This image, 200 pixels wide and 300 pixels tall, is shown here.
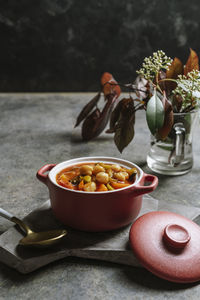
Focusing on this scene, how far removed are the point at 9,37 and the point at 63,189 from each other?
1995 millimetres

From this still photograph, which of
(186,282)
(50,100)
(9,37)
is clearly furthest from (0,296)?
(9,37)

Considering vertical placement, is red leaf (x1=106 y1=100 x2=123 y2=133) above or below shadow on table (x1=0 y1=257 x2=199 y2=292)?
above

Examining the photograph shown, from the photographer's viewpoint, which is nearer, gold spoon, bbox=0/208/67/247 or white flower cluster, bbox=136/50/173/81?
gold spoon, bbox=0/208/67/247

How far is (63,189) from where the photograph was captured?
0.72 meters

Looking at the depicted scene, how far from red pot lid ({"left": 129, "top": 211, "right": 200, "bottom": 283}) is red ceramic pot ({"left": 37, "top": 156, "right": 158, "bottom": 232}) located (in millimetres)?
40

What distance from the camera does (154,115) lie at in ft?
2.87

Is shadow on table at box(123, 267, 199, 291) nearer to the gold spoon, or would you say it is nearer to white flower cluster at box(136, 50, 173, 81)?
the gold spoon

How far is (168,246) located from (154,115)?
0.35 meters

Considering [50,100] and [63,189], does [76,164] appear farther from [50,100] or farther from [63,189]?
[50,100]

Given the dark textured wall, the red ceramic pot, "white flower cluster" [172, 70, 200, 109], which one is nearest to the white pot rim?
the red ceramic pot

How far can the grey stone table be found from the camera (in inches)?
24.4

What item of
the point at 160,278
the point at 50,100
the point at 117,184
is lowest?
the point at 50,100

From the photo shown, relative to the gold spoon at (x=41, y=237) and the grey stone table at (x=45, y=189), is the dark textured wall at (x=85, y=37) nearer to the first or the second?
the grey stone table at (x=45, y=189)

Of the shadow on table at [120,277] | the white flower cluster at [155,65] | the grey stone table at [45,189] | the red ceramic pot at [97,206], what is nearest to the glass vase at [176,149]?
the grey stone table at [45,189]
